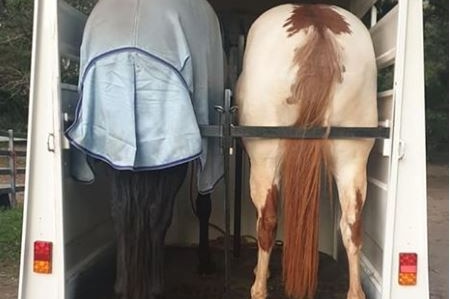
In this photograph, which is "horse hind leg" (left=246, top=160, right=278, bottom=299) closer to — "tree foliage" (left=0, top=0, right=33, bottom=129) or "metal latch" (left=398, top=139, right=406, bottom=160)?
"metal latch" (left=398, top=139, right=406, bottom=160)

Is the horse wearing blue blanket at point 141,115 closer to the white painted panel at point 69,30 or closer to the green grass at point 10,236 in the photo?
the white painted panel at point 69,30

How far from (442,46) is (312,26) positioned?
9207mm

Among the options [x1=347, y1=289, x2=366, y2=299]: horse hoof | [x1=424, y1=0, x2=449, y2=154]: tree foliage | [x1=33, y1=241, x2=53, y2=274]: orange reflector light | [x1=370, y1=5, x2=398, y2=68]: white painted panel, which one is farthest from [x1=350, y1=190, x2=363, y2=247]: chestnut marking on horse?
[x1=424, y1=0, x2=449, y2=154]: tree foliage

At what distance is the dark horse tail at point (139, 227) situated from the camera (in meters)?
2.22

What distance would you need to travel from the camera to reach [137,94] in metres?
2.15

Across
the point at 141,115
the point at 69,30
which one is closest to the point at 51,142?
the point at 141,115

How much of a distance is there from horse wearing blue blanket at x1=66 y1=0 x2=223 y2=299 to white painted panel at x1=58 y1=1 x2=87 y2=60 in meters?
0.17

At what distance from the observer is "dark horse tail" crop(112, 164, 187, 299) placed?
7.29 ft

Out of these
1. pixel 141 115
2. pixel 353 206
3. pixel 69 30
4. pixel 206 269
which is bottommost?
pixel 206 269

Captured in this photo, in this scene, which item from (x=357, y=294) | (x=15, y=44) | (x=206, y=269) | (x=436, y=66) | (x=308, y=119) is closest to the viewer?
(x=308, y=119)

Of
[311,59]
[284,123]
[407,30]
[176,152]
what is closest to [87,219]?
[176,152]

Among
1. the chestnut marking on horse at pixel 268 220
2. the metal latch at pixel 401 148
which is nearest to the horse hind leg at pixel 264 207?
the chestnut marking on horse at pixel 268 220

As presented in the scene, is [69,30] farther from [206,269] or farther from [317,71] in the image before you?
[206,269]

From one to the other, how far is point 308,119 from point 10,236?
4.36m
